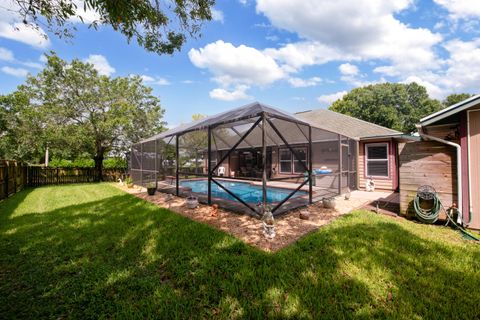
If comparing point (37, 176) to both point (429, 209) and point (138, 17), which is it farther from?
point (429, 209)

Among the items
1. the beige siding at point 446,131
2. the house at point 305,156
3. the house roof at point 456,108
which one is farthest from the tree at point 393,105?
the house roof at point 456,108

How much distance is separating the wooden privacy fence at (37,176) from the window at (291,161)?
12886 mm

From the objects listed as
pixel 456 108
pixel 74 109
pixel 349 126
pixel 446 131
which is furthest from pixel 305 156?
pixel 74 109

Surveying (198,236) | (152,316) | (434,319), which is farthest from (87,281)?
(434,319)

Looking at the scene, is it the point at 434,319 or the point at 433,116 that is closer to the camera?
the point at 434,319

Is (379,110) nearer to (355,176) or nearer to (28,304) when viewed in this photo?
(355,176)

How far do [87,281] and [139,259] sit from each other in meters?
0.70

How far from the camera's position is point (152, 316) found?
2049 millimetres

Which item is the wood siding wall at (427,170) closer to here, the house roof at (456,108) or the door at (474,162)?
the door at (474,162)

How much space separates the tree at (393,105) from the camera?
24.2 metres

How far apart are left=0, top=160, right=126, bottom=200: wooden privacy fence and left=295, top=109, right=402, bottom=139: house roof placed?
12862 mm

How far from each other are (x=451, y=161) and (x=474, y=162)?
372 mm

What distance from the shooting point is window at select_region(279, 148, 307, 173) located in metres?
12.2

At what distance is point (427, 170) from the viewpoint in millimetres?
4891
